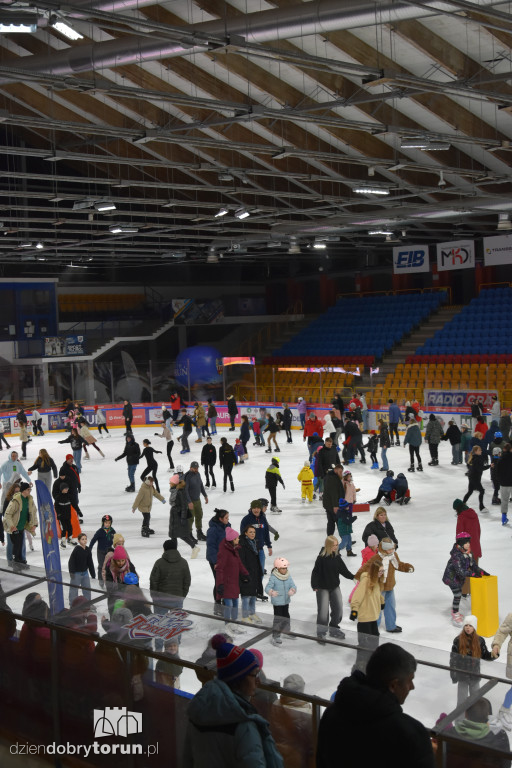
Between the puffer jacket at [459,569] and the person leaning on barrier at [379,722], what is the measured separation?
681 centimetres

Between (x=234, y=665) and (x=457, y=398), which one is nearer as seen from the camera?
(x=234, y=665)

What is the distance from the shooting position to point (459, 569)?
971 centimetres

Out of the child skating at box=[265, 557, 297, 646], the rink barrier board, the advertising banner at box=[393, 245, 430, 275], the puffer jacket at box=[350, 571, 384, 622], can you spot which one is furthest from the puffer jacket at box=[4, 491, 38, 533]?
the rink barrier board

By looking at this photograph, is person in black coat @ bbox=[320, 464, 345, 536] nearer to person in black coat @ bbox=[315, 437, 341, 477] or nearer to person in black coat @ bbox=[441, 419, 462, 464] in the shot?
person in black coat @ bbox=[315, 437, 341, 477]

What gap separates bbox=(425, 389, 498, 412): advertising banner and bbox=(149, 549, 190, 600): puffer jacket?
19736 mm

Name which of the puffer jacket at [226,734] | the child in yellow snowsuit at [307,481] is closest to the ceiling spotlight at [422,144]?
the child in yellow snowsuit at [307,481]

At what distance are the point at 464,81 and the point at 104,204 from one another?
9248 millimetres

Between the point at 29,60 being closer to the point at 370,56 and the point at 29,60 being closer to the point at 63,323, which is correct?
the point at 370,56

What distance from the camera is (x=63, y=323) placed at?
40.7 m

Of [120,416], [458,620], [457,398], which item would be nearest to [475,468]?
[458,620]

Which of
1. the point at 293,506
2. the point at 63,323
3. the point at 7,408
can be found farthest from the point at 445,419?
the point at 63,323

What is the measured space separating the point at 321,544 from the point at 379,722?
1116 centimetres

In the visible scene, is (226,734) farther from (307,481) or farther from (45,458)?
(307,481)

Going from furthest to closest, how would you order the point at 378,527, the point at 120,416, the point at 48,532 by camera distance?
1. the point at 120,416
2. the point at 378,527
3. the point at 48,532
